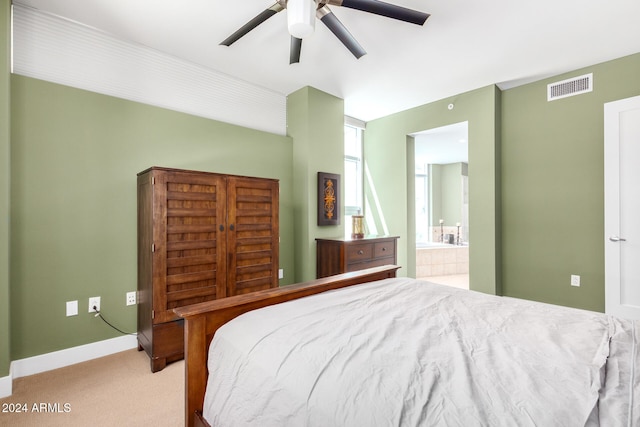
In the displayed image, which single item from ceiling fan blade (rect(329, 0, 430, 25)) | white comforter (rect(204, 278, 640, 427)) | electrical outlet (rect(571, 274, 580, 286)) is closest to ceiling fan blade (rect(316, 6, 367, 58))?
ceiling fan blade (rect(329, 0, 430, 25))

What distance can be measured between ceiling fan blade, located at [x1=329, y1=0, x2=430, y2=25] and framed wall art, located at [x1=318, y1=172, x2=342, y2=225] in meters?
2.07

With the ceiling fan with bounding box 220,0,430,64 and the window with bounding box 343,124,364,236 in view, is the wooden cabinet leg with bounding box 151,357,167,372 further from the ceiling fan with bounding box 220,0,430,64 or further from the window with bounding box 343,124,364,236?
the window with bounding box 343,124,364,236

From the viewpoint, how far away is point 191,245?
2463mm

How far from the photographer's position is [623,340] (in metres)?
1.08

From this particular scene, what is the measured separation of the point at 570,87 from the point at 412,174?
2053mm

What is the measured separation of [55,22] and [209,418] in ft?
10.1

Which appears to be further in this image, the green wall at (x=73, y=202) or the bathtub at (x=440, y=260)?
the bathtub at (x=440, y=260)

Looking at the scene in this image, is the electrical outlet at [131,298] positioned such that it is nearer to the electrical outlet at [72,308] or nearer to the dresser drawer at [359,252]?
the electrical outlet at [72,308]

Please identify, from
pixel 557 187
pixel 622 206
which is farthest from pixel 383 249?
pixel 622 206

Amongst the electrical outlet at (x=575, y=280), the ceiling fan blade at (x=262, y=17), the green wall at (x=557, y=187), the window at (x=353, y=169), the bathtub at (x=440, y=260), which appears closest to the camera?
the ceiling fan blade at (x=262, y=17)

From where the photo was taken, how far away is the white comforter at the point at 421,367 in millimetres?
738

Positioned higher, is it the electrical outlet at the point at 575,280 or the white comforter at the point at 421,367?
the white comforter at the point at 421,367

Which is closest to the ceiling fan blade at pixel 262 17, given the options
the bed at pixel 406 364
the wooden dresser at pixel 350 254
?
the bed at pixel 406 364

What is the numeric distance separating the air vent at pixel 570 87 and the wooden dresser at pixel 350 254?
2.44m
